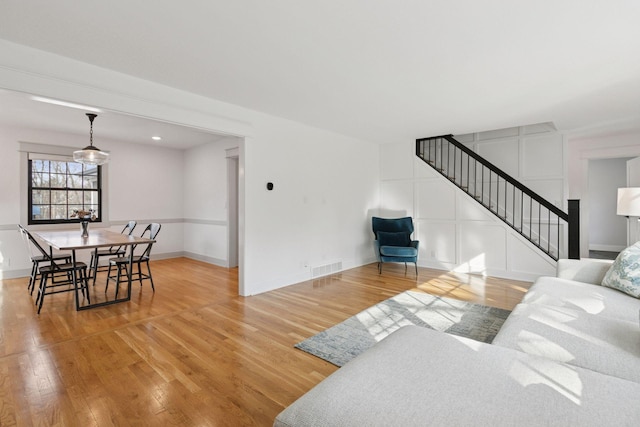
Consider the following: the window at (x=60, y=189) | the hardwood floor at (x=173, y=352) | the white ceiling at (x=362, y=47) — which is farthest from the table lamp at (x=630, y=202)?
the window at (x=60, y=189)

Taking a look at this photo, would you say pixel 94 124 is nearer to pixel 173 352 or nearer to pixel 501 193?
pixel 173 352

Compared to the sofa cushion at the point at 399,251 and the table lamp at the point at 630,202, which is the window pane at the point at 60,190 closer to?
the sofa cushion at the point at 399,251

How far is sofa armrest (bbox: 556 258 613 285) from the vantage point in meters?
2.95

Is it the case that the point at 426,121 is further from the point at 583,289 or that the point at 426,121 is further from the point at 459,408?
the point at 459,408

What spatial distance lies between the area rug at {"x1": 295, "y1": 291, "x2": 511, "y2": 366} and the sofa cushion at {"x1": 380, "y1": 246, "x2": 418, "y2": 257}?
1.26 metres

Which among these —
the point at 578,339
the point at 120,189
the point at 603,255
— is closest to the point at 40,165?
the point at 120,189

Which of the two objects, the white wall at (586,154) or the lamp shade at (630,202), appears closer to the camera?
the lamp shade at (630,202)

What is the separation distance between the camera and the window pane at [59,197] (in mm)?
5734

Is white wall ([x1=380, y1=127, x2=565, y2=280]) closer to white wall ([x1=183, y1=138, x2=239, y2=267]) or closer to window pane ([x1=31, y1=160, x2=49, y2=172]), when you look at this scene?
white wall ([x1=183, y1=138, x2=239, y2=267])

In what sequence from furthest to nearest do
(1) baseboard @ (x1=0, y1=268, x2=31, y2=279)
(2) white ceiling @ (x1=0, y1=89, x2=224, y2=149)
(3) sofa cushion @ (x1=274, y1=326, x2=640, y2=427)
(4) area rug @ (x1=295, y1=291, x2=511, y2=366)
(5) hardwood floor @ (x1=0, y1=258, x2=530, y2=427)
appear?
1. (1) baseboard @ (x1=0, y1=268, x2=31, y2=279)
2. (2) white ceiling @ (x1=0, y1=89, x2=224, y2=149)
3. (4) area rug @ (x1=295, y1=291, x2=511, y2=366)
4. (5) hardwood floor @ (x1=0, y1=258, x2=530, y2=427)
5. (3) sofa cushion @ (x1=274, y1=326, x2=640, y2=427)

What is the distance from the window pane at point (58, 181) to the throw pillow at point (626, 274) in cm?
815

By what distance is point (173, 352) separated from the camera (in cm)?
260

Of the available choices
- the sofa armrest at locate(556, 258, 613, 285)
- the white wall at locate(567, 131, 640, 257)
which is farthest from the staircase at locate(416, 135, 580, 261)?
the sofa armrest at locate(556, 258, 613, 285)

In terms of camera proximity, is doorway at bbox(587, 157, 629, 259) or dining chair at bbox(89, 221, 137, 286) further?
doorway at bbox(587, 157, 629, 259)
